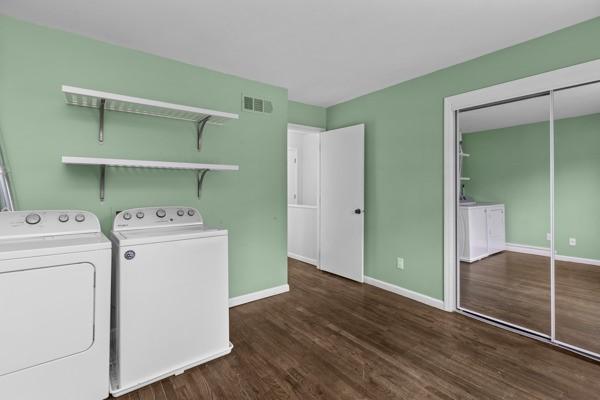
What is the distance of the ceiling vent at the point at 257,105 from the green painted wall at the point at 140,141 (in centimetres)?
6

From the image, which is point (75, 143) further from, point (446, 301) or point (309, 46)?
point (446, 301)

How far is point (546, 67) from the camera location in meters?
2.22

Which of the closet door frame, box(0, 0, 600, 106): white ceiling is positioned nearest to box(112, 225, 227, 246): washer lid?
box(0, 0, 600, 106): white ceiling

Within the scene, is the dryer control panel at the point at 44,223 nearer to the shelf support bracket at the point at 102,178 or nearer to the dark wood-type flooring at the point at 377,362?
the shelf support bracket at the point at 102,178

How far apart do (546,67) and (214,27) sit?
8.26ft

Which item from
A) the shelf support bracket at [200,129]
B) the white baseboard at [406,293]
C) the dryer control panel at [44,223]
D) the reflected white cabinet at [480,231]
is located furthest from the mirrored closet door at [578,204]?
the dryer control panel at [44,223]

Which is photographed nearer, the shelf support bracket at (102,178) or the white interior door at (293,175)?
the shelf support bracket at (102,178)

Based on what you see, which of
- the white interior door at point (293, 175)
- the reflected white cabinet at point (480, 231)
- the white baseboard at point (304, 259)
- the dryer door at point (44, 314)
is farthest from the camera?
the white interior door at point (293, 175)

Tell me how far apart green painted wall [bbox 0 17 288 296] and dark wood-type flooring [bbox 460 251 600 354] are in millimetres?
2059

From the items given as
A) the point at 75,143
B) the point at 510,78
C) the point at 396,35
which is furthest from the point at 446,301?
the point at 75,143

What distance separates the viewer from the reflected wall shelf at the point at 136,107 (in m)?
1.95

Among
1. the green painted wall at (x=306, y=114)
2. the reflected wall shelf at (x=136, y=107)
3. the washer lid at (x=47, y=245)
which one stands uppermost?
the green painted wall at (x=306, y=114)

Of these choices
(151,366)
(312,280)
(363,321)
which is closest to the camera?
(151,366)

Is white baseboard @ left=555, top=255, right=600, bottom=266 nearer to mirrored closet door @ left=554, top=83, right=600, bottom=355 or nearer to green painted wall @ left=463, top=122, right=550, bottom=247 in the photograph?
mirrored closet door @ left=554, top=83, right=600, bottom=355
